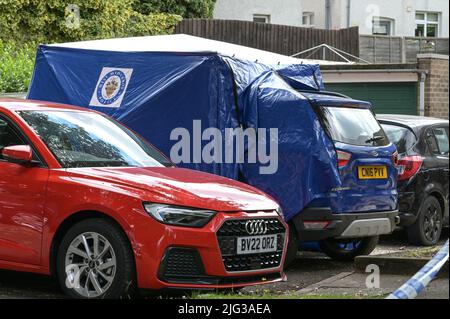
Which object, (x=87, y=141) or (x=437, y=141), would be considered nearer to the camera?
(x=87, y=141)

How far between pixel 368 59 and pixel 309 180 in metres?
17.2

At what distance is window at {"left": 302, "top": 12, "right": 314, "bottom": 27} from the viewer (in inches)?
1325

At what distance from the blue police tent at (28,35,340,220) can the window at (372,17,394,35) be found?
23.2m

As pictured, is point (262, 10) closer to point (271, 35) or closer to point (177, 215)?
point (271, 35)

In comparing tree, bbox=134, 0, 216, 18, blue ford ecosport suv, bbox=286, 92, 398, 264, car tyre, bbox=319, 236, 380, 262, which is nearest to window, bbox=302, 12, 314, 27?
tree, bbox=134, 0, 216, 18

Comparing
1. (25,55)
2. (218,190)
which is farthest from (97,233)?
(25,55)

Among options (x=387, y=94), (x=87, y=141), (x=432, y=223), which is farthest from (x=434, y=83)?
(x=87, y=141)

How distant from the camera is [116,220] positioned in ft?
23.1

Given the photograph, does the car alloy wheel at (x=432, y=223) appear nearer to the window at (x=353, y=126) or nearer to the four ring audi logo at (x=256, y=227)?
the window at (x=353, y=126)

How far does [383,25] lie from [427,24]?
6.44 feet

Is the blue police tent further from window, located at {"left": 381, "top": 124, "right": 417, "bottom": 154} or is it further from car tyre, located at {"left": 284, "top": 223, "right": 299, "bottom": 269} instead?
window, located at {"left": 381, "top": 124, "right": 417, "bottom": 154}

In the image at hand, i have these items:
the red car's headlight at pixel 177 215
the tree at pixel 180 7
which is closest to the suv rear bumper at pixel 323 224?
the red car's headlight at pixel 177 215

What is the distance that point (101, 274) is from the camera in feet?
23.1

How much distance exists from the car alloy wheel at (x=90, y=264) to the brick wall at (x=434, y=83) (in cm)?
1330
